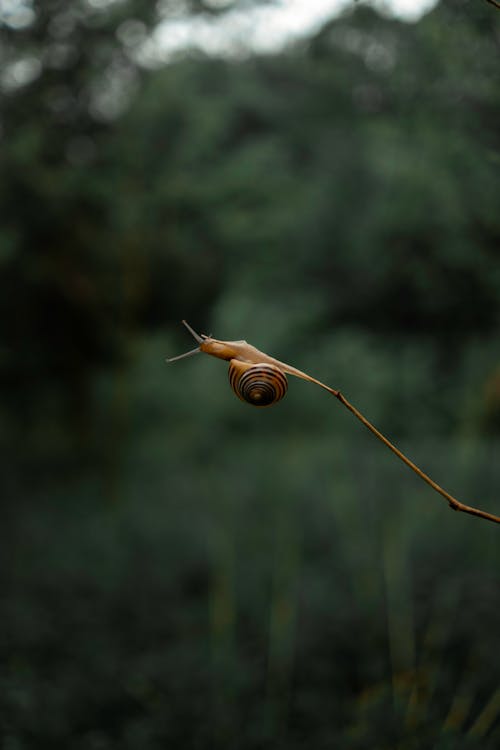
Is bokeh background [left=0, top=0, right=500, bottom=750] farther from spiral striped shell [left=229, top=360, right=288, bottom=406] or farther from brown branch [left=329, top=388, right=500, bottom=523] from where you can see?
spiral striped shell [left=229, top=360, right=288, bottom=406]

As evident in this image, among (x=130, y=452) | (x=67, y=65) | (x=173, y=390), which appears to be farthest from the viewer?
(x=173, y=390)

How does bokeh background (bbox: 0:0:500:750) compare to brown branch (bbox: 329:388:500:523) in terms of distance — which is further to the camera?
bokeh background (bbox: 0:0:500:750)

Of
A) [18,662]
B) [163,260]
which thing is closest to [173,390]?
[163,260]

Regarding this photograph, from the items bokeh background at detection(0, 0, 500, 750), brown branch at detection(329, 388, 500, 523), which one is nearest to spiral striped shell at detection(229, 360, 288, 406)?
brown branch at detection(329, 388, 500, 523)

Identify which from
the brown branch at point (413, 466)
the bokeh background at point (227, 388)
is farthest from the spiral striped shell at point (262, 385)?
the bokeh background at point (227, 388)

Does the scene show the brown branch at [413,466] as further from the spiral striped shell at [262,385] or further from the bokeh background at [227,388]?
the bokeh background at [227,388]

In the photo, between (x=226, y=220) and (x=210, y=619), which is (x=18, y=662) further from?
(x=226, y=220)

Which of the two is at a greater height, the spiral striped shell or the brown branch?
the spiral striped shell

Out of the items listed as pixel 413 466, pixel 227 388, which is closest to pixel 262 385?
pixel 413 466

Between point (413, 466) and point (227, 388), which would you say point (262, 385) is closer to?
point (413, 466)
